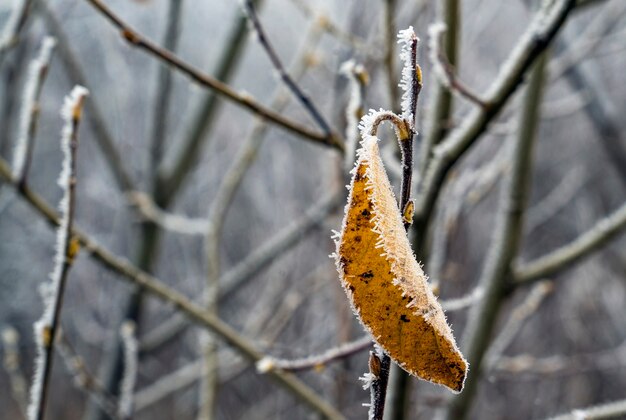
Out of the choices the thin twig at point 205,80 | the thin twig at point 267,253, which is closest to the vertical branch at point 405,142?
the thin twig at point 205,80

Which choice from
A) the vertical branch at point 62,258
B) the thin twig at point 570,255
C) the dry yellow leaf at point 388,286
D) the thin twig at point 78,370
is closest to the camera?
the dry yellow leaf at point 388,286

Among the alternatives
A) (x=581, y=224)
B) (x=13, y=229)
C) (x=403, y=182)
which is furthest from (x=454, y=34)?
(x=13, y=229)

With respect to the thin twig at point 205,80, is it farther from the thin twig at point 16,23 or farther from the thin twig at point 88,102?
the thin twig at point 88,102

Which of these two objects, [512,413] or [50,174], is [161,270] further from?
[512,413]

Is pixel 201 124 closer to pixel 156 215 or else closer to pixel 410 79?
pixel 156 215

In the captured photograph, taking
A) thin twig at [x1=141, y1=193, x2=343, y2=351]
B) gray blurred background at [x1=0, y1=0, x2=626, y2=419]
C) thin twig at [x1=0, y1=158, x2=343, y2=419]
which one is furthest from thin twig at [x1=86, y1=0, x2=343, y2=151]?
gray blurred background at [x1=0, y1=0, x2=626, y2=419]

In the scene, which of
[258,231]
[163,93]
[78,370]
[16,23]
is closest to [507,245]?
[78,370]

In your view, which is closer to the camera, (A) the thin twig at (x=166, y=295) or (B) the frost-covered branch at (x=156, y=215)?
(A) the thin twig at (x=166, y=295)
